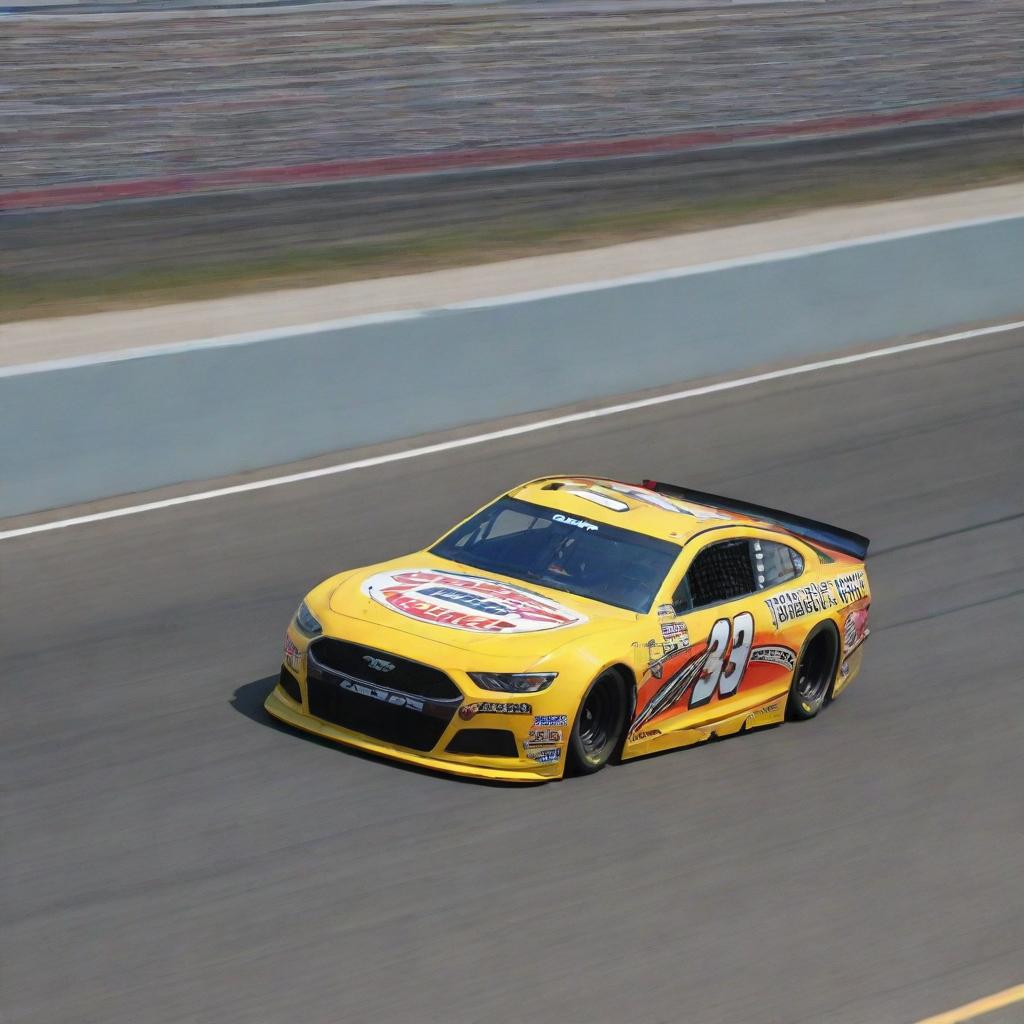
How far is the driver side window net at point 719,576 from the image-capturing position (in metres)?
8.88

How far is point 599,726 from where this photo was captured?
324 inches

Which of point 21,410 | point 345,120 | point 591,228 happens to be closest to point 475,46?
point 345,120

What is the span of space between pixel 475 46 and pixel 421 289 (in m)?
12.5

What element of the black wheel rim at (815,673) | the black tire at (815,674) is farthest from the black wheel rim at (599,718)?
the black wheel rim at (815,673)

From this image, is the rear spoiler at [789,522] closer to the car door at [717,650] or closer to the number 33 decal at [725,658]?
the car door at [717,650]

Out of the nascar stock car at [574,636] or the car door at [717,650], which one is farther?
the car door at [717,650]

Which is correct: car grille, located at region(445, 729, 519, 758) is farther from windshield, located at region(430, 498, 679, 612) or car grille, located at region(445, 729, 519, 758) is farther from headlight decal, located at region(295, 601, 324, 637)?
windshield, located at region(430, 498, 679, 612)

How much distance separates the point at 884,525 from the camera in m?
13.6

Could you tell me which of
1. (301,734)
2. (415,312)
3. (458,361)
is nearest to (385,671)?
(301,734)

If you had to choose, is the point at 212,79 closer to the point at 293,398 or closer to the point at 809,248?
the point at 809,248

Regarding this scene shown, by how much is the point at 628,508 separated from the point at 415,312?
5481 mm

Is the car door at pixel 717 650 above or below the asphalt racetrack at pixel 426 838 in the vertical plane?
Result: above

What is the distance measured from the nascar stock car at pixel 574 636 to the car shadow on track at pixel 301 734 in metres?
0.08

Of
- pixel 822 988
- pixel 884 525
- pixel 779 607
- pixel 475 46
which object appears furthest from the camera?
pixel 475 46
